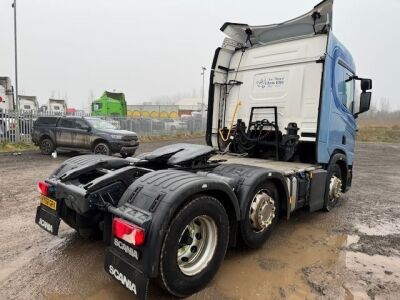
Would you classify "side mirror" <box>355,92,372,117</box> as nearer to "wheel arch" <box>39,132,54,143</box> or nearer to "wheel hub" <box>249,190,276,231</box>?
"wheel hub" <box>249,190,276,231</box>

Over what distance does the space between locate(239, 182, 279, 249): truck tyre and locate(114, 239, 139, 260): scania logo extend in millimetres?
1383

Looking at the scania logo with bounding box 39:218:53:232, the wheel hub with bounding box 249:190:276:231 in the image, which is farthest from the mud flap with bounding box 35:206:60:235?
the wheel hub with bounding box 249:190:276:231

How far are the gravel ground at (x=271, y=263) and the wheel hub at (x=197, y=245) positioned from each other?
258 mm

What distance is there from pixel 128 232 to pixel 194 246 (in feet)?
2.70

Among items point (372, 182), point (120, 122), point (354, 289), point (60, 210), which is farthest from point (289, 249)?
point (120, 122)

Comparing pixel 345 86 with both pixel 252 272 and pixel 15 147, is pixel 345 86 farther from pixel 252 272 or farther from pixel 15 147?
pixel 15 147

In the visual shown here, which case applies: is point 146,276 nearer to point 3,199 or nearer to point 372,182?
point 3,199

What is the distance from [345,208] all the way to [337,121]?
1.73 m

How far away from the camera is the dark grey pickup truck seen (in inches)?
485

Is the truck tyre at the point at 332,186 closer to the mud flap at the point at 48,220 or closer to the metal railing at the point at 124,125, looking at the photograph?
the mud flap at the point at 48,220

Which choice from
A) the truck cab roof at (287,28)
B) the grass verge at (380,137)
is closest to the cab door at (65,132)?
the truck cab roof at (287,28)

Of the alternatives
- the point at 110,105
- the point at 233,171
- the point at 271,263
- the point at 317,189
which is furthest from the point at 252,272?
the point at 110,105

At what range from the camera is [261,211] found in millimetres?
3779

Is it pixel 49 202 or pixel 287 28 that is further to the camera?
pixel 287 28
